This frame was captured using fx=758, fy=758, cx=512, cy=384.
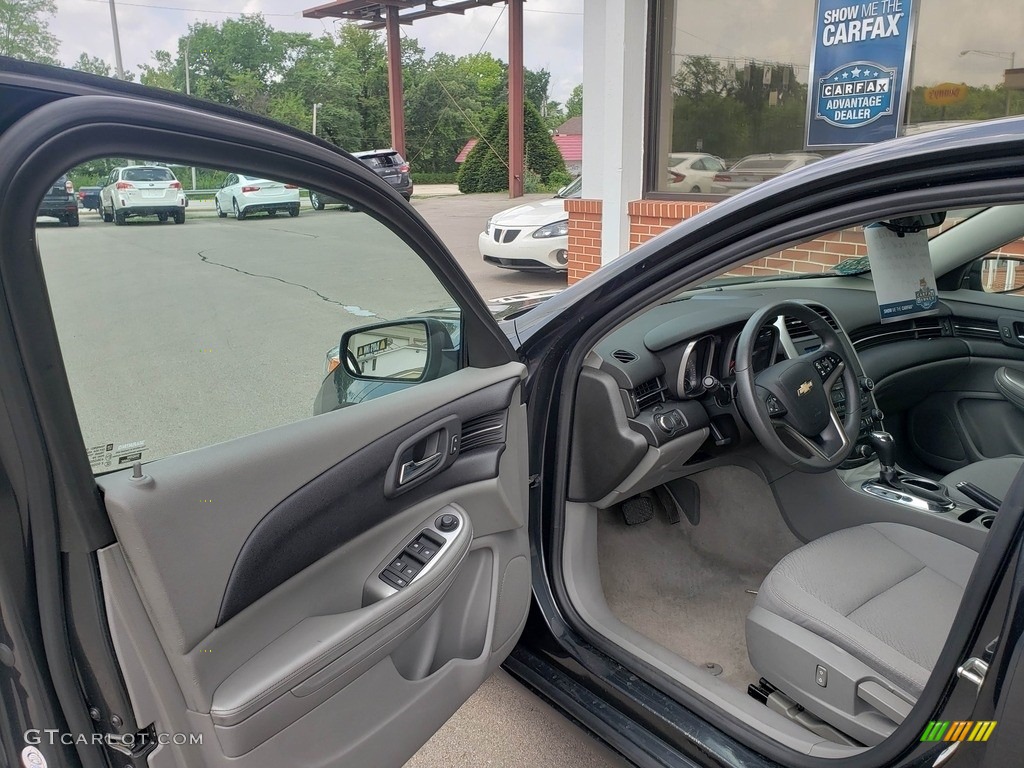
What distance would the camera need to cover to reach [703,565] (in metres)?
2.67

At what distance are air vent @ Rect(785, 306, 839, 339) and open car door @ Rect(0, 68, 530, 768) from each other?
1236mm

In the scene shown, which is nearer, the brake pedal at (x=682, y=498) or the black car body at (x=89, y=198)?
the black car body at (x=89, y=198)

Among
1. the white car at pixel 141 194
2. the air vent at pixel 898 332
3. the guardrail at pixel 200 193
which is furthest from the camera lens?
the air vent at pixel 898 332

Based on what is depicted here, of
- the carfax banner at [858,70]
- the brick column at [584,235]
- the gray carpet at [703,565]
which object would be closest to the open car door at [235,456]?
the gray carpet at [703,565]

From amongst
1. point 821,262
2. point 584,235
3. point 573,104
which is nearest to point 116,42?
point 584,235

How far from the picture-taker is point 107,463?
1076mm

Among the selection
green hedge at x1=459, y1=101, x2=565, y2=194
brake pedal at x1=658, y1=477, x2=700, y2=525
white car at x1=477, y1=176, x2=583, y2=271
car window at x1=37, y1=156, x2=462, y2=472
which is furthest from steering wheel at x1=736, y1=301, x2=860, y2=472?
green hedge at x1=459, y1=101, x2=565, y2=194

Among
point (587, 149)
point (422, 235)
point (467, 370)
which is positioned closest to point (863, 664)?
point (467, 370)

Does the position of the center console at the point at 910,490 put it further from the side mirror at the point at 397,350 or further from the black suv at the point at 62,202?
the black suv at the point at 62,202

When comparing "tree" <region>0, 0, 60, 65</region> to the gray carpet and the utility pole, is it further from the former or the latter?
the gray carpet

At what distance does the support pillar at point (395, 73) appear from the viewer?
20.2 metres

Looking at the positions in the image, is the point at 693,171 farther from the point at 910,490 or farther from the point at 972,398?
the point at 910,490

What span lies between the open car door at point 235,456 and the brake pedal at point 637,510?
97 cm

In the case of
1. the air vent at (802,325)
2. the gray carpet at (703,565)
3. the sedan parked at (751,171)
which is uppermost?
the sedan parked at (751,171)
